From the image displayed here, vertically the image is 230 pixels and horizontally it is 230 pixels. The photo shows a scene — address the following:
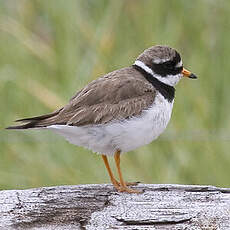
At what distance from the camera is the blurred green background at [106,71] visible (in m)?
6.87

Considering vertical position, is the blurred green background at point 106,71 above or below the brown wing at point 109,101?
above

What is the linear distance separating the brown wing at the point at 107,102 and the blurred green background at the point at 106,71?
155cm

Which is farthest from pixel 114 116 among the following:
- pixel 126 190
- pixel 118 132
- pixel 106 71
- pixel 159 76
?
pixel 106 71

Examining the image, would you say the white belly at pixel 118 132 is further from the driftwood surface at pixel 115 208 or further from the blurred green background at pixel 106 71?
the blurred green background at pixel 106 71

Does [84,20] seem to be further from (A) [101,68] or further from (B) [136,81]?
(B) [136,81]

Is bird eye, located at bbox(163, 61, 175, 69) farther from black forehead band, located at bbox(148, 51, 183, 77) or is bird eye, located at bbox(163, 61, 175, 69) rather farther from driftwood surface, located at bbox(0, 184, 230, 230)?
driftwood surface, located at bbox(0, 184, 230, 230)

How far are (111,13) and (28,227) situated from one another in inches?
133

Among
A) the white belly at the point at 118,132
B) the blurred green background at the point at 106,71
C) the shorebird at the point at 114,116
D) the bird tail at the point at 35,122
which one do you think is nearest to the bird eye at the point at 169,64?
the shorebird at the point at 114,116

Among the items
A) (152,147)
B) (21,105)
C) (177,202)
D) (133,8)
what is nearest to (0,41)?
(21,105)

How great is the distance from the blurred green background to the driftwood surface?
1838 millimetres

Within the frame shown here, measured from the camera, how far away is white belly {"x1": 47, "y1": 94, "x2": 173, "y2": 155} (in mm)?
5180

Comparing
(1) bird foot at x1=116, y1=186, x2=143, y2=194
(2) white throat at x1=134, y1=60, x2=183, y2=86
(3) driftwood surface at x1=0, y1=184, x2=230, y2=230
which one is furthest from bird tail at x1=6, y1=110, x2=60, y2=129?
(2) white throat at x1=134, y1=60, x2=183, y2=86

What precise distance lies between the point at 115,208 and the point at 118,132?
27.4 inches

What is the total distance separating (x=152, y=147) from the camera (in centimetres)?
696
